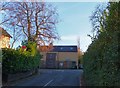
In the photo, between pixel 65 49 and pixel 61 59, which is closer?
pixel 61 59

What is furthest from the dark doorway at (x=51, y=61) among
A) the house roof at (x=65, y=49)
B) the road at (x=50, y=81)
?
the road at (x=50, y=81)

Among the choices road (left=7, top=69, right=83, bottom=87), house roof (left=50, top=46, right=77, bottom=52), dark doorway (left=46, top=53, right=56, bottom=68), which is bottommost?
road (left=7, top=69, right=83, bottom=87)

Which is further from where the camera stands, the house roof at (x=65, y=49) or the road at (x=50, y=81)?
the house roof at (x=65, y=49)

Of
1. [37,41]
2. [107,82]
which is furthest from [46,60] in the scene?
[107,82]

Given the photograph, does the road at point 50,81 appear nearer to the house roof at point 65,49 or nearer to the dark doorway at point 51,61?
the dark doorway at point 51,61

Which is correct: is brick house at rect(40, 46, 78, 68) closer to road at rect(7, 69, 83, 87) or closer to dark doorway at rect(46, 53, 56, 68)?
dark doorway at rect(46, 53, 56, 68)

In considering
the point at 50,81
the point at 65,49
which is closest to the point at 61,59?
the point at 65,49

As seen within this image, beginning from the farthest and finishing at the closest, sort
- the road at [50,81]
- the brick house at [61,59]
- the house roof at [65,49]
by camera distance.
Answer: the house roof at [65,49]
the brick house at [61,59]
the road at [50,81]

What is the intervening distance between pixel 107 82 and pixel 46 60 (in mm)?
96108

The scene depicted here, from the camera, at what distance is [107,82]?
8961 millimetres

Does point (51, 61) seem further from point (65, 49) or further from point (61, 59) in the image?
point (65, 49)

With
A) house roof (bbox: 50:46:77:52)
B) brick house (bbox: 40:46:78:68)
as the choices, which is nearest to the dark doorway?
brick house (bbox: 40:46:78:68)

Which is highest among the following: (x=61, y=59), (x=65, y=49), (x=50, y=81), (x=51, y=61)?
(x=65, y=49)

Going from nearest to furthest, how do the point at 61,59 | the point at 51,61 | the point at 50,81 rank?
the point at 50,81 < the point at 61,59 < the point at 51,61
